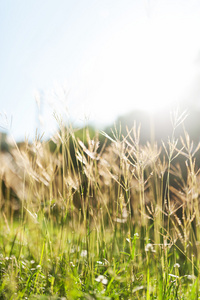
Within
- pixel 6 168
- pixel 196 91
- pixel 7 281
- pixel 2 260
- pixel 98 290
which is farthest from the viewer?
pixel 196 91

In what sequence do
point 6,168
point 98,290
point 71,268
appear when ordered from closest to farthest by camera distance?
point 98,290 → point 71,268 → point 6,168

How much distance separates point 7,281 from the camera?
138 centimetres

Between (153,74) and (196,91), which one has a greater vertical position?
(196,91)

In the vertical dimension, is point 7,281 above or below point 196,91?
below

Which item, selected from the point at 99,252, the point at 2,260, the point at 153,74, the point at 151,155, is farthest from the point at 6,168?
the point at 153,74

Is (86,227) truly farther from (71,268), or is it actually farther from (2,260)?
(2,260)

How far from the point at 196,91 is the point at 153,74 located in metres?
6.39

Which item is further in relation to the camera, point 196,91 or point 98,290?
point 196,91

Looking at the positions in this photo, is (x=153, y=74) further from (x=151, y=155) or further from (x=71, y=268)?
(x=71, y=268)

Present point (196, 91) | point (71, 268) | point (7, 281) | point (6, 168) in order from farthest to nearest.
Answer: point (196, 91) → point (6, 168) → point (71, 268) → point (7, 281)

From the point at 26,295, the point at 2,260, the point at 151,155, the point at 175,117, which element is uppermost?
the point at 175,117

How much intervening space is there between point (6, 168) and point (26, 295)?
865 mm

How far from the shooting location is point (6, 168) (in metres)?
1.91

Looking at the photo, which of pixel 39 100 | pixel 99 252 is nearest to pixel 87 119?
pixel 39 100
